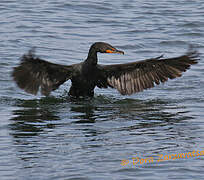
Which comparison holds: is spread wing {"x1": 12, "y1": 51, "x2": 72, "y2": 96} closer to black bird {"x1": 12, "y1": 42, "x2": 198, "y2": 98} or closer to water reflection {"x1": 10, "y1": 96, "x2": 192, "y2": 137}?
black bird {"x1": 12, "y1": 42, "x2": 198, "y2": 98}

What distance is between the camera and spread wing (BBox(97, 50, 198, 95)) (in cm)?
1047

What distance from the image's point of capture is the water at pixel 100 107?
7.18m

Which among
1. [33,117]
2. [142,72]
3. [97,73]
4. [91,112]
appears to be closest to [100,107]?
[91,112]

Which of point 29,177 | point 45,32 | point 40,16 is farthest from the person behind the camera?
point 40,16

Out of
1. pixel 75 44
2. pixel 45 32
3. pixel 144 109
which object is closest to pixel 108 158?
Answer: pixel 144 109

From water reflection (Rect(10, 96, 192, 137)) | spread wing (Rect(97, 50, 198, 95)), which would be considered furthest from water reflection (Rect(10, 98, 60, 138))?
spread wing (Rect(97, 50, 198, 95))

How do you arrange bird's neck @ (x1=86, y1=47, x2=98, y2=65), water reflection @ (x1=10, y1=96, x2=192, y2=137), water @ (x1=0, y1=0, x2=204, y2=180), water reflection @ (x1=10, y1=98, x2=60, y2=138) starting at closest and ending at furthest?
water @ (x1=0, y1=0, x2=204, y2=180), water reflection @ (x1=10, y1=98, x2=60, y2=138), water reflection @ (x1=10, y1=96, x2=192, y2=137), bird's neck @ (x1=86, y1=47, x2=98, y2=65)

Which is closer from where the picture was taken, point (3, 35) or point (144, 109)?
point (144, 109)

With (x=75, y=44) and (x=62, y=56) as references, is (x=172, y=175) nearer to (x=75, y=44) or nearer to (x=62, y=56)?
(x=62, y=56)

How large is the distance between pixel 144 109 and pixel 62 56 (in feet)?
14.6

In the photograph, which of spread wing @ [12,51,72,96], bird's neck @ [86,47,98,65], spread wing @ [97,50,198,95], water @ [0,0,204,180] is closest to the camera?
water @ [0,0,204,180]

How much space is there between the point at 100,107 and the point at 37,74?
4.01ft

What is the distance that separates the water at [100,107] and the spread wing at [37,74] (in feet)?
1.21

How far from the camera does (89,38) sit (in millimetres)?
16016
